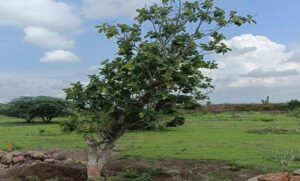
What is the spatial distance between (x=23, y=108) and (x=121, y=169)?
74.4 feet

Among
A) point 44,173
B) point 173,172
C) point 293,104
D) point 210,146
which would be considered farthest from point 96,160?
point 293,104

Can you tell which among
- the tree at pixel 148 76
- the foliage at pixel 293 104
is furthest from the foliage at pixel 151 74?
the foliage at pixel 293 104

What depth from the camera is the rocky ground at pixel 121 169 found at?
414 inches

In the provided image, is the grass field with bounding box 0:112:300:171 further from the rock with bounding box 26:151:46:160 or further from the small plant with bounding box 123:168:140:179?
the small plant with bounding box 123:168:140:179

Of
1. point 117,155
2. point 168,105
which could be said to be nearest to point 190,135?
point 117,155

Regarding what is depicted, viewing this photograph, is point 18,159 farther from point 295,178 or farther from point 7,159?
point 295,178

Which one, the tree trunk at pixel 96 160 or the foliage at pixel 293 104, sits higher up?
the foliage at pixel 293 104

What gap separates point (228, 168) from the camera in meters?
11.3

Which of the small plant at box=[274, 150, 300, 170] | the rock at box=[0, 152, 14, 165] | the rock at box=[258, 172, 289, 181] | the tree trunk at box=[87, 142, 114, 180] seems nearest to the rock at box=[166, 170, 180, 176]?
the tree trunk at box=[87, 142, 114, 180]

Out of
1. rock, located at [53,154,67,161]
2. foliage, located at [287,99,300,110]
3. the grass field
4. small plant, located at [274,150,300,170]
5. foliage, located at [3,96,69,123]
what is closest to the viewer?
small plant, located at [274,150,300,170]

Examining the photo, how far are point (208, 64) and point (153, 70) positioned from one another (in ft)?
3.48

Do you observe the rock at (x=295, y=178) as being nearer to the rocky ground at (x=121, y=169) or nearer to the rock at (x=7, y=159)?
the rocky ground at (x=121, y=169)

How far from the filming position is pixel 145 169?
1123cm

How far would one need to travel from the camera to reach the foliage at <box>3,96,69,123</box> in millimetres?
32438
